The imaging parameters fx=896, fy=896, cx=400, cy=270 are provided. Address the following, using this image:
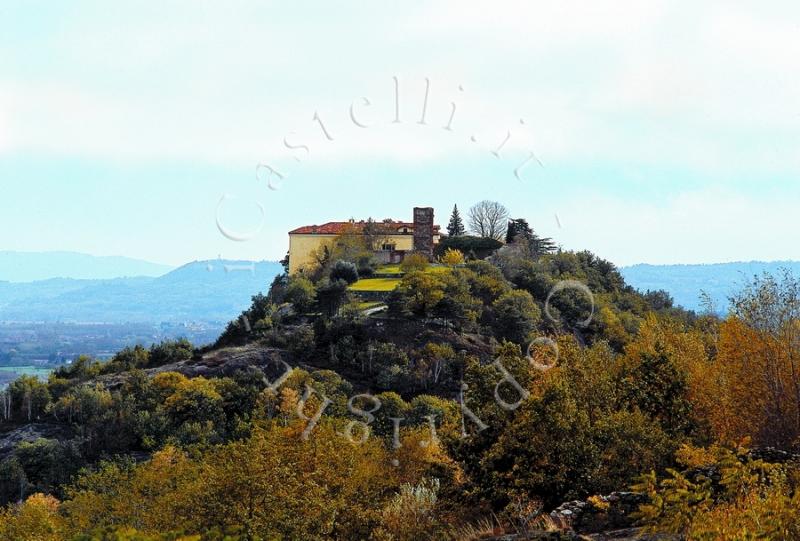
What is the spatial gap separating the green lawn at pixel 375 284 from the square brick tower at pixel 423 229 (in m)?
10.8

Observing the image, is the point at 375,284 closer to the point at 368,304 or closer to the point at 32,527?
the point at 368,304

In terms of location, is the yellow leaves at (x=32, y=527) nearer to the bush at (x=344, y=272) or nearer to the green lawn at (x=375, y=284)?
the green lawn at (x=375, y=284)

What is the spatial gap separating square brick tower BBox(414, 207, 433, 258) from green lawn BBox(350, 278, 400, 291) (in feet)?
35.6

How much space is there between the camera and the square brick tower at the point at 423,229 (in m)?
82.9

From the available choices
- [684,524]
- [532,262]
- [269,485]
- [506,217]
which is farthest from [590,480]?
[506,217]

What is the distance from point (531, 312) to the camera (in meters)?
63.5

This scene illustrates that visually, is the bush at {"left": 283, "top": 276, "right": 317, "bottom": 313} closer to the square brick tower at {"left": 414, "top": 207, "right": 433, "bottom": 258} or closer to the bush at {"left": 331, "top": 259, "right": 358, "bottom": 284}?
the bush at {"left": 331, "top": 259, "right": 358, "bottom": 284}

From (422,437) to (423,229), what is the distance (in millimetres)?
50650

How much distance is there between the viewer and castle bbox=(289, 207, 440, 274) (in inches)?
3260

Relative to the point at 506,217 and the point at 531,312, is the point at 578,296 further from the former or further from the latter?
the point at 506,217

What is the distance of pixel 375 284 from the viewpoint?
7062 centimetres

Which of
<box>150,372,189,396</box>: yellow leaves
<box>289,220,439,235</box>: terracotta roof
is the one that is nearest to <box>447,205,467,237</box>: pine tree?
<box>289,220,439,235</box>: terracotta roof

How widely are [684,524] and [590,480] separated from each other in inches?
214

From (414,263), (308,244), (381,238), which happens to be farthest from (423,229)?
(308,244)
